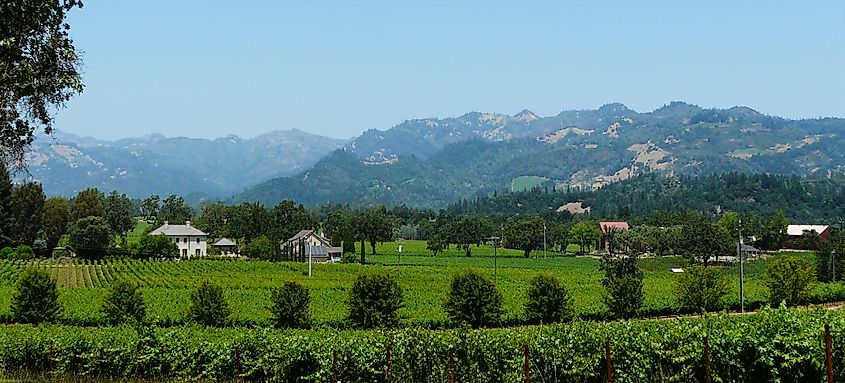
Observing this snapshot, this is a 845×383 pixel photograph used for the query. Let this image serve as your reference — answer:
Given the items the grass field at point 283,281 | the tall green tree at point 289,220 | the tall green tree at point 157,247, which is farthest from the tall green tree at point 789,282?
the tall green tree at point 289,220

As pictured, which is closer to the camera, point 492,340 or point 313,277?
point 492,340

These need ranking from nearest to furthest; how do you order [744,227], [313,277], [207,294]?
[207,294] → [313,277] → [744,227]

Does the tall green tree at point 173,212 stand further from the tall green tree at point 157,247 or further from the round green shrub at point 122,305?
the round green shrub at point 122,305

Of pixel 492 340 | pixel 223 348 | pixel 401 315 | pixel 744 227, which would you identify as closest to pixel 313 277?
pixel 401 315

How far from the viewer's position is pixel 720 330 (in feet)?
56.1

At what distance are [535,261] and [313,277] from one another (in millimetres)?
50620

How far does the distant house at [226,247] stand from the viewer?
452 ft

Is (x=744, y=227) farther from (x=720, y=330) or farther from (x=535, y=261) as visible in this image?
(x=720, y=330)

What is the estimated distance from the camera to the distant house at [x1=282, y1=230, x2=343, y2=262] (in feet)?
412

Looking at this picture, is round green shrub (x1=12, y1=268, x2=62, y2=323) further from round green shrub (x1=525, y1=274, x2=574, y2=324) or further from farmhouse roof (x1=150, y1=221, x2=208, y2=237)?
farmhouse roof (x1=150, y1=221, x2=208, y2=237)

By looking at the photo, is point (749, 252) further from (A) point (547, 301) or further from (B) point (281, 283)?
(A) point (547, 301)

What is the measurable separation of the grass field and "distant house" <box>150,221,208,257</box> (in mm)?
29681

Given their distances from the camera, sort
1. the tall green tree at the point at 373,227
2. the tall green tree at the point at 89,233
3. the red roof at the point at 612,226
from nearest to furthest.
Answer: the tall green tree at the point at 89,233 < the tall green tree at the point at 373,227 < the red roof at the point at 612,226

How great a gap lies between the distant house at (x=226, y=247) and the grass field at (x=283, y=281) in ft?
116
